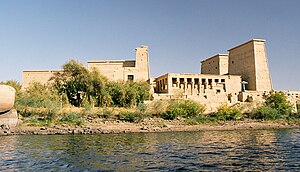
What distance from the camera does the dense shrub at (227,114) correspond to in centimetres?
3250

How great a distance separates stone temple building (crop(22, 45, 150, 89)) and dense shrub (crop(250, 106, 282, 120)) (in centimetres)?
1520

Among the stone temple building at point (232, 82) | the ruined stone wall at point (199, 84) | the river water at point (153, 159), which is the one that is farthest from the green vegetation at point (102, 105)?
the river water at point (153, 159)

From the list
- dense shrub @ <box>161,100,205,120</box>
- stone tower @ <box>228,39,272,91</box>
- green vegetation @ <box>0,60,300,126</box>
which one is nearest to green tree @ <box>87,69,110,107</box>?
green vegetation @ <box>0,60,300,126</box>

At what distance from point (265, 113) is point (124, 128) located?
17.2m

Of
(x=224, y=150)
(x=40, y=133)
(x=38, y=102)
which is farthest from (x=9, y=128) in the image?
(x=224, y=150)

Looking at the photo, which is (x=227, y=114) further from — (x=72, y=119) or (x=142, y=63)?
(x=72, y=119)

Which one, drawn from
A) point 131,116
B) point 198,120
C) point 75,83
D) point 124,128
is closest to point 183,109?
point 198,120

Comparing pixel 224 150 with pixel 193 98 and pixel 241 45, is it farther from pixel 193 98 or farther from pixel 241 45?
pixel 241 45

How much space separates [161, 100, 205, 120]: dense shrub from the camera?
31.5 metres

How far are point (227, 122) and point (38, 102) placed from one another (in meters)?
20.2

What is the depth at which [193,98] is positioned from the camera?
36000 millimetres

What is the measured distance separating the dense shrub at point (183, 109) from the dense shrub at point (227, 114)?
76.0 inches

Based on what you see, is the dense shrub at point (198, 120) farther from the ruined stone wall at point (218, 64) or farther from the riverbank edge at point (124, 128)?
the ruined stone wall at point (218, 64)

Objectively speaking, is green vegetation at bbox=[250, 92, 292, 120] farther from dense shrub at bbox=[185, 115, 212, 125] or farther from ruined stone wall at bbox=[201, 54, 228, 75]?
ruined stone wall at bbox=[201, 54, 228, 75]
